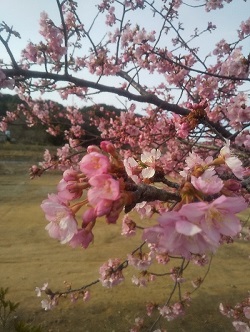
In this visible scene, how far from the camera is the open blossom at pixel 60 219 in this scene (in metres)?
0.58

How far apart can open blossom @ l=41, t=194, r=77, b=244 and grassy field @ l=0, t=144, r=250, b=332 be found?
2158mm

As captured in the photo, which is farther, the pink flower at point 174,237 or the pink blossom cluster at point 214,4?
the pink blossom cluster at point 214,4

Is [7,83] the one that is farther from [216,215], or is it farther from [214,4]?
[214,4]

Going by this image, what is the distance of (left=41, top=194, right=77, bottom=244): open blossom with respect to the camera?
581 millimetres

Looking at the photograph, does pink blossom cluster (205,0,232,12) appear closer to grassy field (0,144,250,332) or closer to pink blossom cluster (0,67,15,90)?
pink blossom cluster (0,67,15,90)

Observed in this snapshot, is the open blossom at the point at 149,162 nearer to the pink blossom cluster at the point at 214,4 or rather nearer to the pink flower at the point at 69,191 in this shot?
the pink flower at the point at 69,191

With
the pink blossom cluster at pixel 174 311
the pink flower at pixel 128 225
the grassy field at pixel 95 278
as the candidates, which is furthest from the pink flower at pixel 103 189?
the grassy field at pixel 95 278

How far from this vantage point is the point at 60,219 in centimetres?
59

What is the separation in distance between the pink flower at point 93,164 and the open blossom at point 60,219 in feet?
0.26

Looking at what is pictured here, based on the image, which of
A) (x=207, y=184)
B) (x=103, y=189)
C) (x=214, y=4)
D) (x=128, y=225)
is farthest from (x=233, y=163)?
(x=214, y=4)

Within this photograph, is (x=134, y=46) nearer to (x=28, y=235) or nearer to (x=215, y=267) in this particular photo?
(x=215, y=267)

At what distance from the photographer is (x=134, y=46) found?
2826 millimetres

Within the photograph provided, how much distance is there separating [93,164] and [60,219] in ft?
0.39

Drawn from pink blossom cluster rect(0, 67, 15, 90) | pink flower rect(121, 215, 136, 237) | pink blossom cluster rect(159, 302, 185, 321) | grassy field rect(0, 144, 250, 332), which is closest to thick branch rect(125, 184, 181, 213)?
pink flower rect(121, 215, 136, 237)
